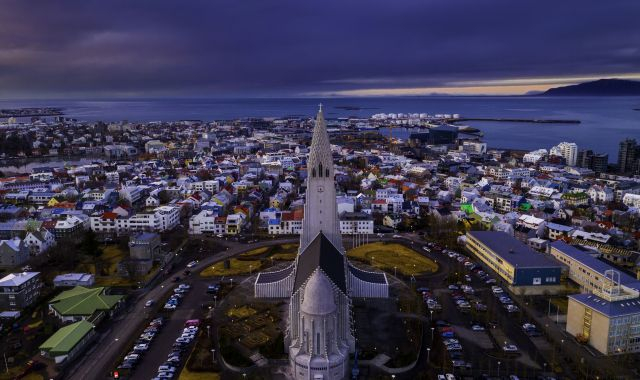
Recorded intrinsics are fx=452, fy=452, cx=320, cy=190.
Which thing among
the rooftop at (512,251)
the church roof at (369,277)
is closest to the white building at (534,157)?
the rooftop at (512,251)

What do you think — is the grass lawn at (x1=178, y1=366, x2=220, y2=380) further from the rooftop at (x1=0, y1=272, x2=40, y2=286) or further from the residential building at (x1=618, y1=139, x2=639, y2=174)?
the residential building at (x1=618, y1=139, x2=639, y2=174)

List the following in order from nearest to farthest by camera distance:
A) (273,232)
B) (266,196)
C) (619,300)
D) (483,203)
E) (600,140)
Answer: (619,300)
(273,232)
(483,203)
(266,196)
(600,140)

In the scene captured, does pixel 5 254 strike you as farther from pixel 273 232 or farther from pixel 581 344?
pixel 581 344

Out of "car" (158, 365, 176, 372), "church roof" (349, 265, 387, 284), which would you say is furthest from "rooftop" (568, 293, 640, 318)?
"car" (158, 365, 176, 372)

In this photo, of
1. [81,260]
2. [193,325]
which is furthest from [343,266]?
[81,260]

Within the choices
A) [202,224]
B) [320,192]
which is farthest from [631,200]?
[202,224]
